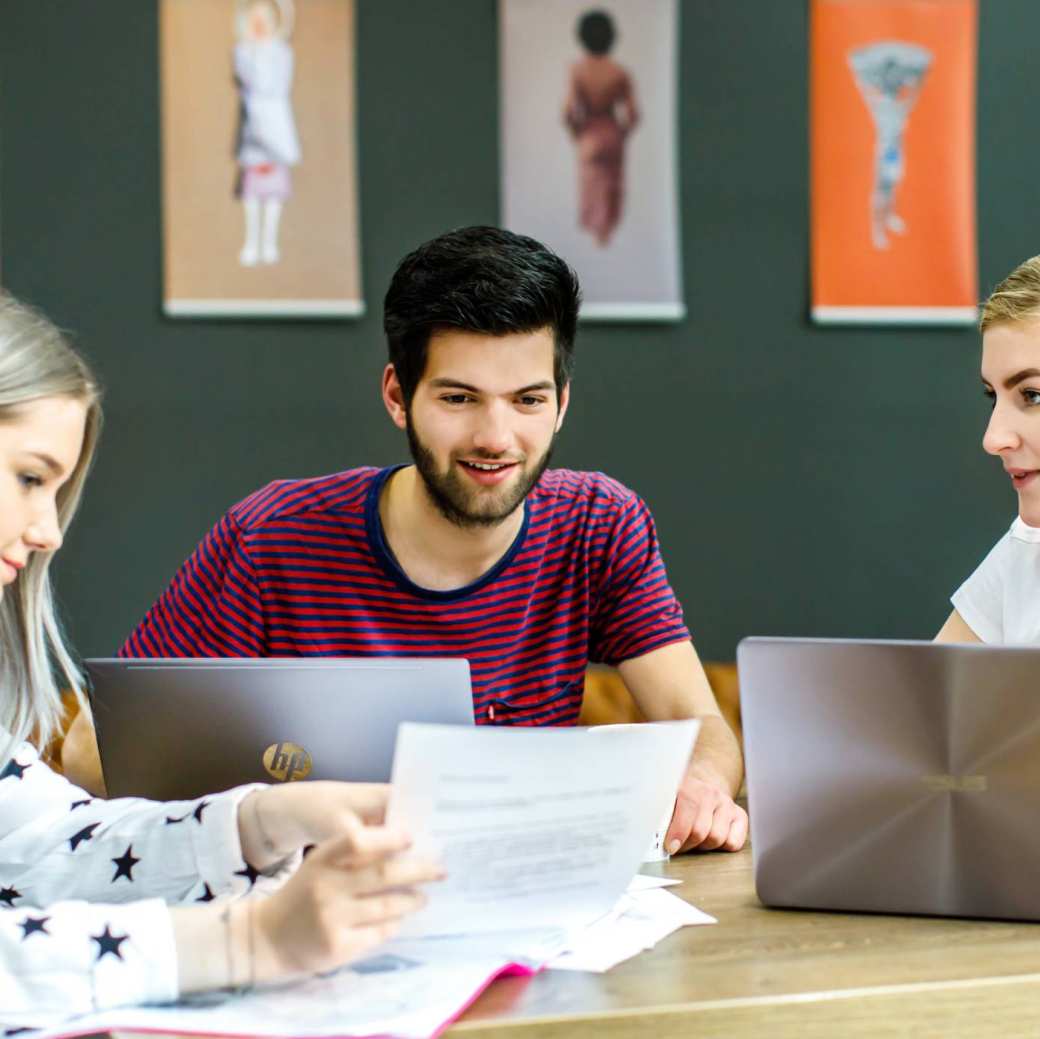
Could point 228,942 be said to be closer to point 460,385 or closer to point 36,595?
point 36,595

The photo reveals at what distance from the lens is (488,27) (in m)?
2.99

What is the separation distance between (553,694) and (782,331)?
4.73ft

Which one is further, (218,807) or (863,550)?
(863,550)

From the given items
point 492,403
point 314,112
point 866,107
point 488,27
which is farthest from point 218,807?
point 866,107

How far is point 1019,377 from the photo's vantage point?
1.58 m

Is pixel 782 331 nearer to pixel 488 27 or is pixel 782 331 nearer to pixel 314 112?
pixel 488 27

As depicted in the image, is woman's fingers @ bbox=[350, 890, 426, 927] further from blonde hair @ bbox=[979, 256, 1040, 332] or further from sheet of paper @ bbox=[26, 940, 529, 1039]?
blonde hair @ bbox=[979, 256, 1040, 332]

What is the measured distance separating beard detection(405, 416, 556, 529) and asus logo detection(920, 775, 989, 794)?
2.90 feet

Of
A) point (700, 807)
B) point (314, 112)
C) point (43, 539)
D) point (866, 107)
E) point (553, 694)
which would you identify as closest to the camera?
point (43, 539)

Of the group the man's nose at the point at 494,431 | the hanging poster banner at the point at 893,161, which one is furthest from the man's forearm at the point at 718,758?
the hanging poster banner at the point at 893,161

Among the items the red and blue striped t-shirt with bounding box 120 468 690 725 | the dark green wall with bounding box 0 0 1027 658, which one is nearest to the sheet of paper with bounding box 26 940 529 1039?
the red and blue striped t-shirt with bounding box 120 468 690 725

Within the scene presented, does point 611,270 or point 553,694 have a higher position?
point 611,270

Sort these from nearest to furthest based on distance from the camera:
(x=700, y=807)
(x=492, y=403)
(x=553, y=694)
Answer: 1. (x=700, y=807)
2. (x=492, y=403)
3. (x=553, y=694)

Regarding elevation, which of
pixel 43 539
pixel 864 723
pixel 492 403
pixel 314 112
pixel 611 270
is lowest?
pixel 864 723
